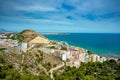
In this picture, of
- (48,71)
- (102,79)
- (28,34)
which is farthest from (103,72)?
(28,34)

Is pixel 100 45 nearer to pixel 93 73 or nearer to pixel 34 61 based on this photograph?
pixel 93 73

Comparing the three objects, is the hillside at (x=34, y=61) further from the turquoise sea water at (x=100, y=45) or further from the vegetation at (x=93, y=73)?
the turquoise sea water at (x=100, y=45)

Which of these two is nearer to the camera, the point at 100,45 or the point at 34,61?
the point at 34,61

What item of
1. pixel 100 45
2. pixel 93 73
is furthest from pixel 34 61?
pixel 100 45

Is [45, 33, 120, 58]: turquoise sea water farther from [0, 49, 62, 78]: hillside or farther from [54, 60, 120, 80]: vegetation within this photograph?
[0, 49, 62, 78]: hillside

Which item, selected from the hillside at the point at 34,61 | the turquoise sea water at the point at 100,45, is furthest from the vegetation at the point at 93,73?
the turquoise sea water at the point at 100,45

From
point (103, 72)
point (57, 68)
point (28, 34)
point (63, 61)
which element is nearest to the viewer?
point (103, 72)

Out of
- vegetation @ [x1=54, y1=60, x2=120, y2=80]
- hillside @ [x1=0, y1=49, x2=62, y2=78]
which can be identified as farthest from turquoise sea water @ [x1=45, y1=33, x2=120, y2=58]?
hillside @ [x1=0, y1=49, x2=62, y2=78]

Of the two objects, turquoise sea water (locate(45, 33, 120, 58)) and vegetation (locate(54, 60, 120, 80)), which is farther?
turquoise sea water (locate(45, 33, 120, 58))

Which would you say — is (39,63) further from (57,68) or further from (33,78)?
(33,78)
